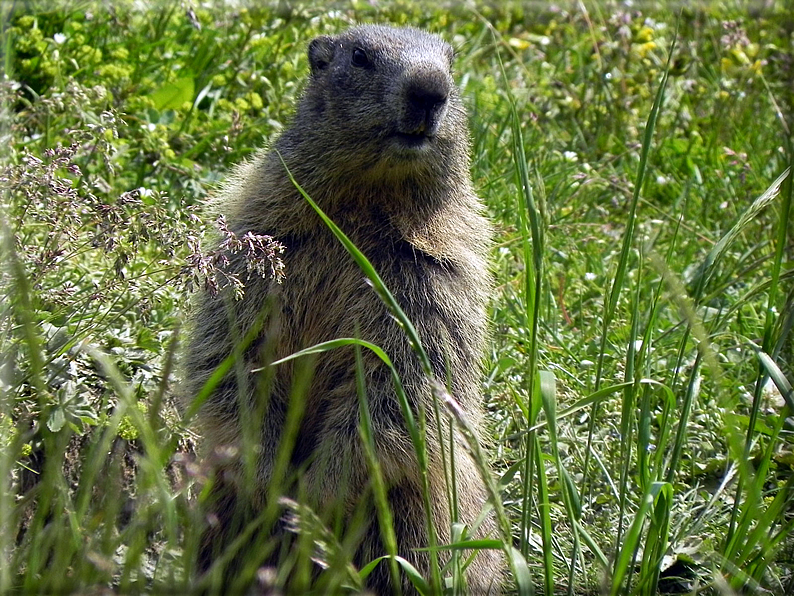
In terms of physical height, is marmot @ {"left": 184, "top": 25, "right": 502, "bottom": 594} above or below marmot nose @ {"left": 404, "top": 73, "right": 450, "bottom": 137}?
below

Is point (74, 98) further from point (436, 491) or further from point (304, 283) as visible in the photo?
point (436, 491)

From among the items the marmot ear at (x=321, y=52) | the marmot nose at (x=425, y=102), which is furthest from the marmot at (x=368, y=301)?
the marmot ear at (x=321, y=52)

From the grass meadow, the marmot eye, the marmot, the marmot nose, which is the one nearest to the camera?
the grass meadow

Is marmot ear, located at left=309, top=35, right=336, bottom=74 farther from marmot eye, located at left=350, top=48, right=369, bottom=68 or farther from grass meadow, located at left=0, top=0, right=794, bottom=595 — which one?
grass meadow, located at left=0, top=0, right=794, bottom=595

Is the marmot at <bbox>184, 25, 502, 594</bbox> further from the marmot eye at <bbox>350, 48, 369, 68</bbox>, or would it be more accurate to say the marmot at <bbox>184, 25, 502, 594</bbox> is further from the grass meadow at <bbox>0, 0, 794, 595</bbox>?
the grass meadow at <bbox>0, 0, 794, 595</bbox>

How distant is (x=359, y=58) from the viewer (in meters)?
3.71

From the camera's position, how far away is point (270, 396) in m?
3.61

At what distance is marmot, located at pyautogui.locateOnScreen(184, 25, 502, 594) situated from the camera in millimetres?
3521

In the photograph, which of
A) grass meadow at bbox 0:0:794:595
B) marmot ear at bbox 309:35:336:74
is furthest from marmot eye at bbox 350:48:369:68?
grass meadow at bbox 0:0:794:595

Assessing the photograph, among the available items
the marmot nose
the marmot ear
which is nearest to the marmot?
the marmot nose

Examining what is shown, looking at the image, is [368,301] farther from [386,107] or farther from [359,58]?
[359,58]

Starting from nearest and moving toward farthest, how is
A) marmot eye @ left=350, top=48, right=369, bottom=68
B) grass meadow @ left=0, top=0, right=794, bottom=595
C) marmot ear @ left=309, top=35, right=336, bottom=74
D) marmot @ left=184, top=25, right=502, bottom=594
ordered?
grass meadow @ left=0, top=0, right=794, bottom=595
marmot @ left=184, top=25, right=502, bottom=594
marmot eye @ left=350, top=48, right=369, bottom=68
marmot ear @ left=309, top=35, right=336, bottom=74

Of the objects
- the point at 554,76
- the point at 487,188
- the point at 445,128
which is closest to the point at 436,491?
the point at 445,128

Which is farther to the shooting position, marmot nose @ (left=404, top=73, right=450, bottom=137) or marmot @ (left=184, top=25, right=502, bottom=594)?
marmot @ (left=184, top=25, right=502, bottom=594)
